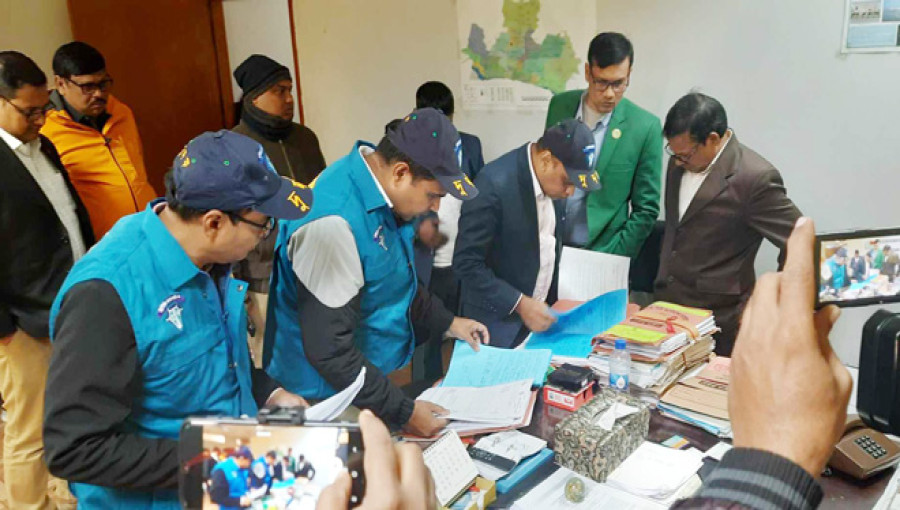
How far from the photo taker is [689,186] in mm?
2500

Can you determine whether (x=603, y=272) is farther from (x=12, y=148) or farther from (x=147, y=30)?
(x=147, y=30)

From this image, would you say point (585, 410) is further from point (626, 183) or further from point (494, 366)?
point (626, 183)

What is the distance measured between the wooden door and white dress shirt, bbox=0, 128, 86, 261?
1679 millimetres

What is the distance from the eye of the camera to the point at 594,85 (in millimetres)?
2852

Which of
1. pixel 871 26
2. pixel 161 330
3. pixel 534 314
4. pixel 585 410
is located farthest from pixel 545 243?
pixel 871 26

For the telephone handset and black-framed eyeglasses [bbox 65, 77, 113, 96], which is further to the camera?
black-framed eyeglasses [bbox 65, 77, 113, 96]

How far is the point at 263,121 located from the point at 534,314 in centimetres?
165

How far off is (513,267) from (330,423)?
1.75 meters

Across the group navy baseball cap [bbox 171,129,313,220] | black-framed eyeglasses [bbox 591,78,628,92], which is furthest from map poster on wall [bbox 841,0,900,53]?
navy baseball cap [bbox 171,129,313,220]

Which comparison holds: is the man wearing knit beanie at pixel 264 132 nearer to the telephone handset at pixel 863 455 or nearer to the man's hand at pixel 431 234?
the man's hand at pixel 431 234

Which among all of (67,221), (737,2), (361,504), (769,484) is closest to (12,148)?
(67,221)

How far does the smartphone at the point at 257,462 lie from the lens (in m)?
0.71

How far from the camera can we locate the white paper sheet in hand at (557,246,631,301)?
2.36m

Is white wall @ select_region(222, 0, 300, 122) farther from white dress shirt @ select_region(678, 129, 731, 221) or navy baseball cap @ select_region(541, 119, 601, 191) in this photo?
white dress shirt @ select_region(678, 129, 731, 221)
